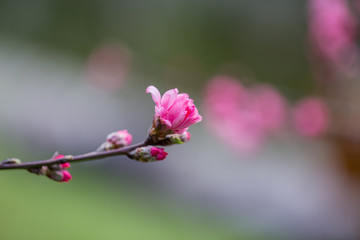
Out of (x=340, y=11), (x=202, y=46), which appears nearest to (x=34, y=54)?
(x=202, y=46)

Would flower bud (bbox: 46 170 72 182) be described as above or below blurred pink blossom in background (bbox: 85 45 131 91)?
below

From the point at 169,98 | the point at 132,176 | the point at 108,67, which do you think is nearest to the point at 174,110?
the point at 169,98

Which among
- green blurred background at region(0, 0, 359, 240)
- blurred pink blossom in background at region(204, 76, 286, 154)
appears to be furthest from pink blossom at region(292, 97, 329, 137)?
green blurred background at region(0, 0, 359, 240)

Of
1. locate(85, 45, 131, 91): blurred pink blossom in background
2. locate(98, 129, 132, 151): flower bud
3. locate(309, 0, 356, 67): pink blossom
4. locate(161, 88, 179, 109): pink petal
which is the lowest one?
locate(98, 129, 132, 151): flower bud

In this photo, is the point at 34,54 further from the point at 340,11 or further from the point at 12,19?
the point at 340,11

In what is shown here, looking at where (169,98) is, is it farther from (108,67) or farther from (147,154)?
(108,67)

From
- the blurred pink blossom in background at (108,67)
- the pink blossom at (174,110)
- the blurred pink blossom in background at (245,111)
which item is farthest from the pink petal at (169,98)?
the blurred pink blossom in background at (108,67)

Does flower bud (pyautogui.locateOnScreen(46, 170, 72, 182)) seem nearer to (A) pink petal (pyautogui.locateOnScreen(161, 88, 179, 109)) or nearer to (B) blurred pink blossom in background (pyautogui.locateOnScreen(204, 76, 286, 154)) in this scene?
(A) pink petal (pyautogui.locateOnScreen(161, 88, 179, 109))
